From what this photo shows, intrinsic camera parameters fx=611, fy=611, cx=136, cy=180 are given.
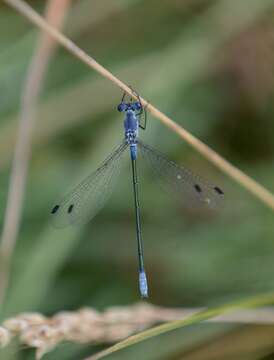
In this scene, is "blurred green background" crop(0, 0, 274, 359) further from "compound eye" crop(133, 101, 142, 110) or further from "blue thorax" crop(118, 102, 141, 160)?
"compound eye" crop(133, 101, 142, 110)

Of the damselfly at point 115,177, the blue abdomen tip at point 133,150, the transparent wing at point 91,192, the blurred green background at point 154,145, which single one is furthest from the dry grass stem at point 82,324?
the blue abdomen tip at point 133,150

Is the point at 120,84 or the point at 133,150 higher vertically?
the point at 133,150

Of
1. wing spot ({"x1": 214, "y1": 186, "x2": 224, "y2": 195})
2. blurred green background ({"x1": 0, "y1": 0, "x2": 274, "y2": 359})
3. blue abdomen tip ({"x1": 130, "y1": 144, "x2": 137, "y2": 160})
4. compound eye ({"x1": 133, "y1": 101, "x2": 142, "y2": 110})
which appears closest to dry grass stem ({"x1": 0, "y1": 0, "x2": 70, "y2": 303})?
blurred green background ({"x1": 0, "y1": 0, "x2": 274, "y2": 359})

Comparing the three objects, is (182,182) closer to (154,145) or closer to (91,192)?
(91,192)

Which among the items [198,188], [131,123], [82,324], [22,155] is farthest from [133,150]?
[82,324]

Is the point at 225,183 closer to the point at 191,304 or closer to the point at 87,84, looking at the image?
the point at 191,304

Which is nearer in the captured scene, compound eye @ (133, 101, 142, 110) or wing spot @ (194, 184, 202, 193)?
compound eye @ (133, 101, 142, 110)

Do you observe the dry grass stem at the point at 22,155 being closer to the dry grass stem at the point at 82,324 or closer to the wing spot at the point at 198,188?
the dry grass stem at the point at 82,324
